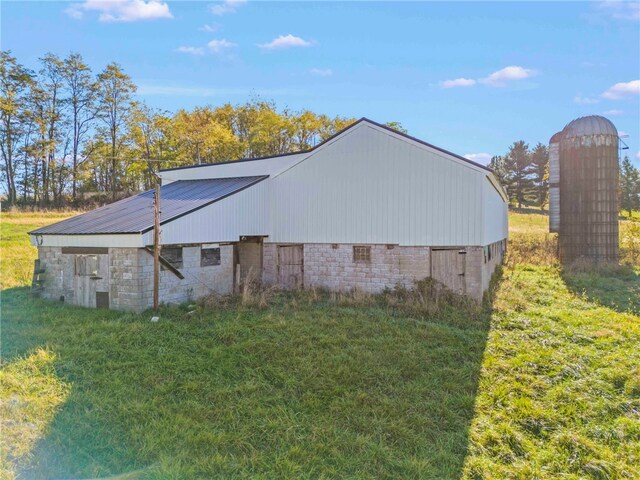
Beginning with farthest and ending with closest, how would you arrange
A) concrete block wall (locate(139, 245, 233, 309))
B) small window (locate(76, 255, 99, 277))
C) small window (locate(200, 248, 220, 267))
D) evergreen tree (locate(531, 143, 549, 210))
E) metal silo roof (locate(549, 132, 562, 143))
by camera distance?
evergreen tree (locate(531, 143, 549, 210)) → metal silo roof (locate(549, 132, 562, 143)) → small window (locate(200, 248, 220, 267)) → small window (locate(76, 255, 99, 277)) → concrete block wall (locate(139, 245, 233, 309))

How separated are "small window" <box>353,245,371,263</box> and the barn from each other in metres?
0.03

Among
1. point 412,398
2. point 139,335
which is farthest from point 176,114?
point 412,398

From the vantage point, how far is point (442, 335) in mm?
9711

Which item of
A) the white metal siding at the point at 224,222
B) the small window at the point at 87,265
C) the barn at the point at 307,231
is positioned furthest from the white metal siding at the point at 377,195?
the small window at the point at 87,265

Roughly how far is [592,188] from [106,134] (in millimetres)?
34196

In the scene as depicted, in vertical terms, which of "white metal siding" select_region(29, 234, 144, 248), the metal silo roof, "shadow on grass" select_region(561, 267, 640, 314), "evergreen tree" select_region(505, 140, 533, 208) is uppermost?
"evergreen tree" select_region(505, 140, 533, 208)

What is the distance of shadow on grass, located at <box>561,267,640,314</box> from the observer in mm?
13203

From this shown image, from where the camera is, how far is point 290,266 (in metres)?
15.2

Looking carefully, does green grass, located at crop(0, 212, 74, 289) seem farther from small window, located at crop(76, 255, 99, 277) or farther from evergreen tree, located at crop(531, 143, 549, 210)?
evergreen tree, located at crop(531, 143, 549, 210)

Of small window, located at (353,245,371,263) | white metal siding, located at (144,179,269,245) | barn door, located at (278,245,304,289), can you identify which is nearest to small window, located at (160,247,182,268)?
white metal siding, located at (144,179,269,245)

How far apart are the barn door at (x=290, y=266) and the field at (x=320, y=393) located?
122 inches

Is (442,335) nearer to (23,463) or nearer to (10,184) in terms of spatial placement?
(23,463)

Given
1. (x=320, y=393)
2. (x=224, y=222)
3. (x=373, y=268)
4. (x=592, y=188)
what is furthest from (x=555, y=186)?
(x=320, y=393)

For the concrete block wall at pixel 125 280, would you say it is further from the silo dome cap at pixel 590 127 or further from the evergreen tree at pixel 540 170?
the evergreen tree at pixel 540 170
